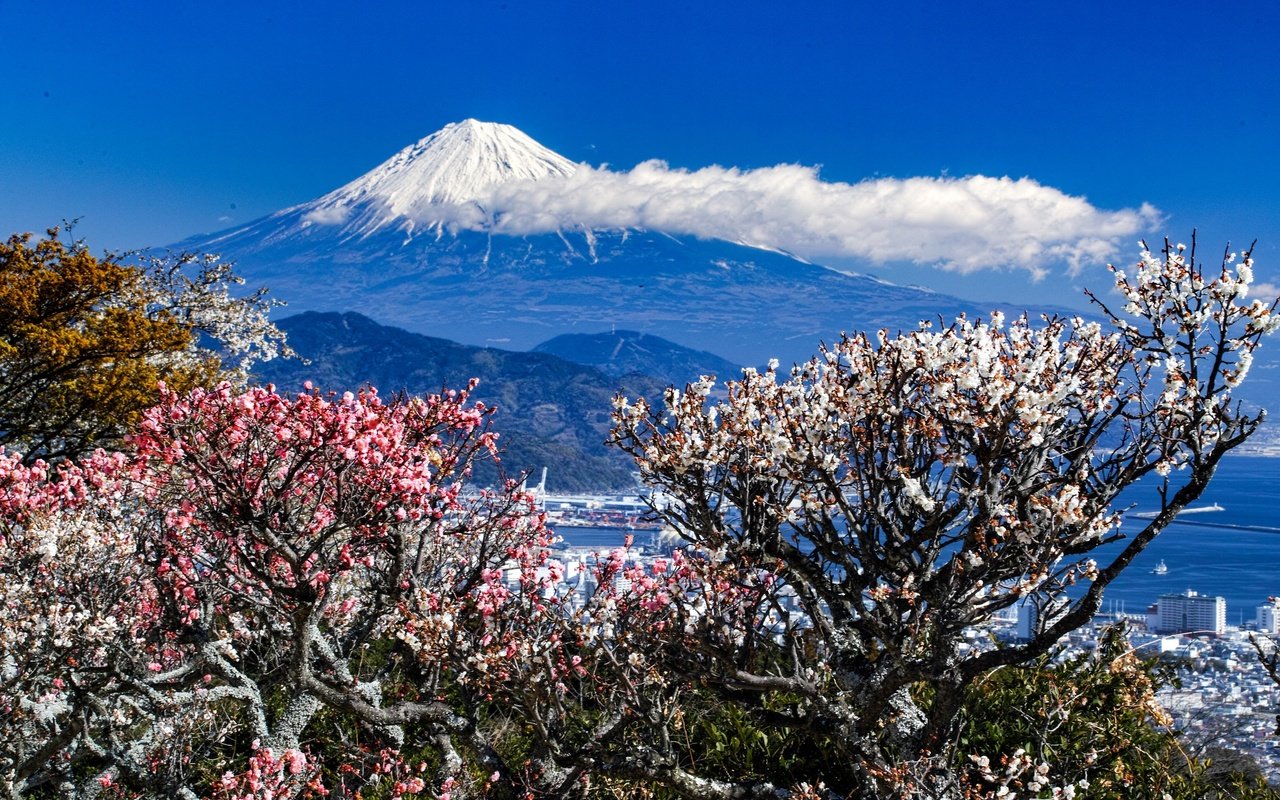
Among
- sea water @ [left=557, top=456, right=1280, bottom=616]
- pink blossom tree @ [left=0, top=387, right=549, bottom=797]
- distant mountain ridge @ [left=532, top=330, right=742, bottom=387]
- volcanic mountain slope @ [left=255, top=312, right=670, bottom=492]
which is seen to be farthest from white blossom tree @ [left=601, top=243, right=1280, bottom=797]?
distant mountain ridge @ [left=532, top=330, right=742, bottom=387]

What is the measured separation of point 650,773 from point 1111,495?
324 centimetres

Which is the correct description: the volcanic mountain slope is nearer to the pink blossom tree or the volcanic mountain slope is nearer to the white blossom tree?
the pink blossom tree

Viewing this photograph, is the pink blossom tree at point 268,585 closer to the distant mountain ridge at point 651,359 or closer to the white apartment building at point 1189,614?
the white apartment building at point 1189,614

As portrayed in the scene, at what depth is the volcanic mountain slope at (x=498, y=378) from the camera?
80.8 meters

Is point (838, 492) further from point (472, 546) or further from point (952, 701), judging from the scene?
point (472, 546)

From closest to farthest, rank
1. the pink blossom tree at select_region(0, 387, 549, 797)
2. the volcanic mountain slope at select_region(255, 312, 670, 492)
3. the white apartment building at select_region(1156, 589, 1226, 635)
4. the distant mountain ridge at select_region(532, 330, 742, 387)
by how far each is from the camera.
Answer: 1. the pink blossom tree at select_region(0, 387, 549, 797)
2. the white apartment building at select_region(1156, 589, 1226, 635)
3. the volcanic mountain slope at select_region(255, 312, 670, 492)
4. the distant mountain ridge at select_region(532, 330, 742, 387)

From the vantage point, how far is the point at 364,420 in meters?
5.69

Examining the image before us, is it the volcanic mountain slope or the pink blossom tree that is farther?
the volcanic mountain slope

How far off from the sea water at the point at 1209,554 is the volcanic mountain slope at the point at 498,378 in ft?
110

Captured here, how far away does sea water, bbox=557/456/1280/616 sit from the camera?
34.5 m

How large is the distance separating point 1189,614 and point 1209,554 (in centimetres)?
3302

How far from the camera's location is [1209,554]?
48500mm

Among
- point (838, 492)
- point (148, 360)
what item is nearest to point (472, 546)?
point (838, 492)

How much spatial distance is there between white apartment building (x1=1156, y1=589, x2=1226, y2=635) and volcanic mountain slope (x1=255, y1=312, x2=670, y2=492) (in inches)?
1954
